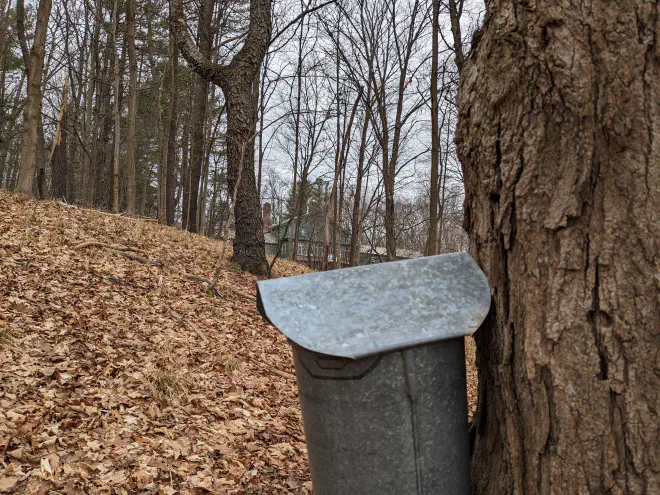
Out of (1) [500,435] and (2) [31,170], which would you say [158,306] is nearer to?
(1) [500,435]

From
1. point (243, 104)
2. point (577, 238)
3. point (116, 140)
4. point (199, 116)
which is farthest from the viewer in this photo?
point (199, 116)

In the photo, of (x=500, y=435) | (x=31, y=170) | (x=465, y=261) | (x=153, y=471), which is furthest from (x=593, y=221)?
(x=31, y=170)

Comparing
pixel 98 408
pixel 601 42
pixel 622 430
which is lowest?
pixel 98 408

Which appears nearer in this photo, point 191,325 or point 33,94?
point 191,325

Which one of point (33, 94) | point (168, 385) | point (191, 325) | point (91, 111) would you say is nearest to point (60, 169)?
point (91, 111)

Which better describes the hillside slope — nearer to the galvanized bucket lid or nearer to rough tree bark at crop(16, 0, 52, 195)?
the galvanized bucket lid

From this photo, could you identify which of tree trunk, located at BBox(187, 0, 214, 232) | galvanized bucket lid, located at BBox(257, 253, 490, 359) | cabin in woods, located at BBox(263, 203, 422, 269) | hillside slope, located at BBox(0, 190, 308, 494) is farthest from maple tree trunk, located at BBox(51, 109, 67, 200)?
galvanized bucket lid, located at BBox(257, 253, 490, 359)

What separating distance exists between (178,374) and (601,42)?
3463 millimetres

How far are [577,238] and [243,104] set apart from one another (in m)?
6.80

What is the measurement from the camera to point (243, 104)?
7.43 metres

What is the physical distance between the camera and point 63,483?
232 cm

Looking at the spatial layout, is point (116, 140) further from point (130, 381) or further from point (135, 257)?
point (130, 381)

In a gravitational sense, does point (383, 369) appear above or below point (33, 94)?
below

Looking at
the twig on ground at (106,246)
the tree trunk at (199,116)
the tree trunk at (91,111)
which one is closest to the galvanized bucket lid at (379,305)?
the twig on ground at (106,246)
